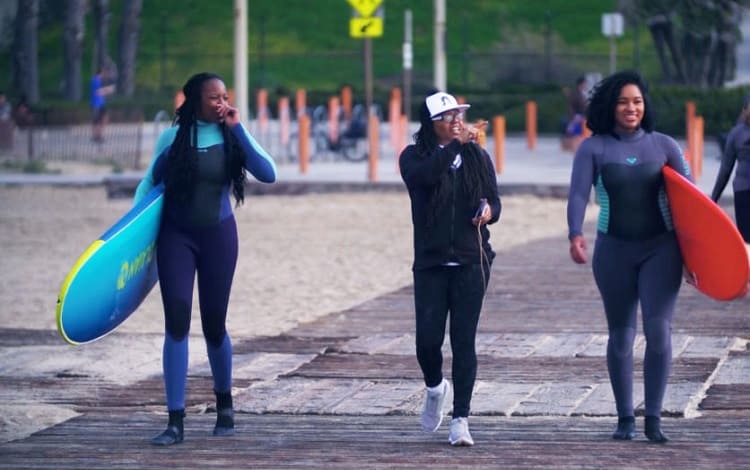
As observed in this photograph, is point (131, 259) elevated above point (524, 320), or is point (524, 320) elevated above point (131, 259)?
point (131, 259)

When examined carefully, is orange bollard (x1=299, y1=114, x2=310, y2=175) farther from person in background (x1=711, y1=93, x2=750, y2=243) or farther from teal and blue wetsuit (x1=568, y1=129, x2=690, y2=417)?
teal and blue wetsuit (x1=568, y1=129, x2=690, y2=417)

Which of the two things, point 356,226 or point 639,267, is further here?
point 356,226

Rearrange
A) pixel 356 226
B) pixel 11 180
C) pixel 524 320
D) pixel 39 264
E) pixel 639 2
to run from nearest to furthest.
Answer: pixel 524 320, pixel 39 264, pixel 356 226, pixel 11 180, pixel 639 2

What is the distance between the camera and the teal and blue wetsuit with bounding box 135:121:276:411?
790 centimetres

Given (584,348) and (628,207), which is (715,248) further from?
(584,348)

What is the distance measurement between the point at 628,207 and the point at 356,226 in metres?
12.6

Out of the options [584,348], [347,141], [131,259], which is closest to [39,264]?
[584,348]

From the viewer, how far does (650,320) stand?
770cm

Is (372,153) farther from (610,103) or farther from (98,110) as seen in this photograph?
(610,103)

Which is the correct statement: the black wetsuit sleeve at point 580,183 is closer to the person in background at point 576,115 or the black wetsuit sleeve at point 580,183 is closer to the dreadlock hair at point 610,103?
the dreadlock hair at point 610,103

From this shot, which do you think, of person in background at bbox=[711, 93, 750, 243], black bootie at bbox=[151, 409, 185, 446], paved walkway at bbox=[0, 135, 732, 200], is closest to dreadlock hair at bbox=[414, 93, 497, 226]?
black bootie at bbox=[151, 409, 185, 446]

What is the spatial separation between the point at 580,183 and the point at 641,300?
606 millimetres

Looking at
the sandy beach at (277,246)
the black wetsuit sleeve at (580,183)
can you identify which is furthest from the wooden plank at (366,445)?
the sandy beach at (277,246)

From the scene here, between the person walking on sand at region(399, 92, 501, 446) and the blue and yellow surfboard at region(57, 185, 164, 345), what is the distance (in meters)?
1.25
